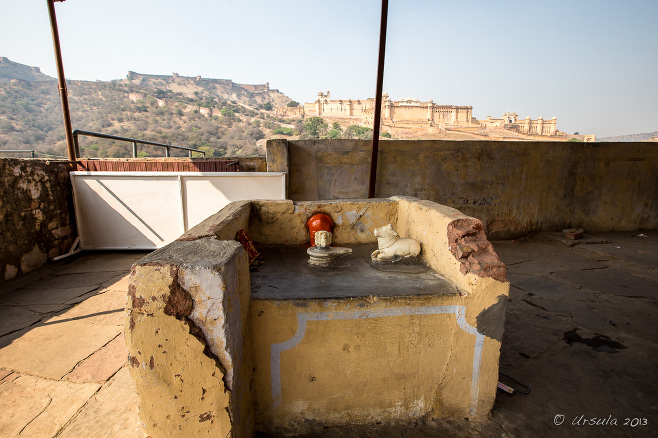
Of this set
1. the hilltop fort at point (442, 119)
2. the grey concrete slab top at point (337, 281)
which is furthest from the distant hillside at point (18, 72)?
the grey concrete slab top at point (337, 281)

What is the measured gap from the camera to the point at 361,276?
2.13 meters

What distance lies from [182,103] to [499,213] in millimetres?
71097

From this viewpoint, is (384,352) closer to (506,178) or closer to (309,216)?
(309,216)

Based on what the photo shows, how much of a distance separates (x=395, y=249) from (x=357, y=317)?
77 centimetres

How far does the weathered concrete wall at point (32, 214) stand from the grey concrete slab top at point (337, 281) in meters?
3.79

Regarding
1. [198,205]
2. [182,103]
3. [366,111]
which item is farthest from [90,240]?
[182,103]

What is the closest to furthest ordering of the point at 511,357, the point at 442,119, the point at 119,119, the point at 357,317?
the point at 357,317 < the point at 511,357 < the point at 119,119 < the point at 442,119

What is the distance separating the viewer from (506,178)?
5770mm

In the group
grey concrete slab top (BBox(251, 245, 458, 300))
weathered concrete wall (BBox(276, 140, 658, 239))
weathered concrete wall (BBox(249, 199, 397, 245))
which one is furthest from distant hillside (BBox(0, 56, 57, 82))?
grey concrete slab top (BBox(251, 245, 458, 300))

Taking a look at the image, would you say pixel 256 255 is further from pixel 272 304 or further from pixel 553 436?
pixel 553 436

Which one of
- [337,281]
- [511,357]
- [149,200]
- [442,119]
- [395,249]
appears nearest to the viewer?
[337,281]

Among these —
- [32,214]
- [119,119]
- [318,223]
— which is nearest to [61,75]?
[32,214]

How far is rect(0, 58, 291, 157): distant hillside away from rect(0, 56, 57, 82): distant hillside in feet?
0.90

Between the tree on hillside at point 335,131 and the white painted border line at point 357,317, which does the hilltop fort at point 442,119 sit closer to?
the tree on hillside at point 335,131
